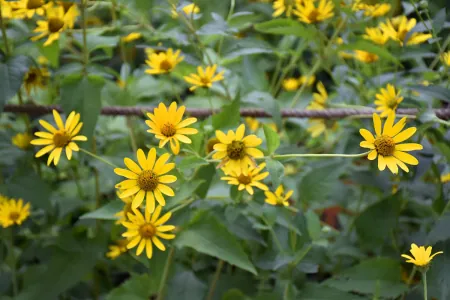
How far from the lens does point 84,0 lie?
0.70 metres

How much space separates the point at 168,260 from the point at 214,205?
0.11 metres

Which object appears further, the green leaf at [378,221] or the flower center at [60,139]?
the green leaf at [378,221]

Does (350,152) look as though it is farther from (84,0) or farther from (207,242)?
(84,0)

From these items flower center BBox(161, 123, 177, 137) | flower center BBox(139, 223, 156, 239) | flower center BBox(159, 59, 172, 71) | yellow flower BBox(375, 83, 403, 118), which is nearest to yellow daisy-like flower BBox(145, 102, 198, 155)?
flower center BBox(161, 123, 177, 137)

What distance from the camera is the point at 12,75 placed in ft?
2.29

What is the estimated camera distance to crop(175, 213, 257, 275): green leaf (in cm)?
60

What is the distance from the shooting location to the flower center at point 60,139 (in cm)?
58

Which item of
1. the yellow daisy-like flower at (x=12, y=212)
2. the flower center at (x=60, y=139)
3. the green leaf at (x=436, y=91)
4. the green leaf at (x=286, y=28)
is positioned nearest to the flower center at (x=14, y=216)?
the yellow daisy-like flower at (x=12, y=212)

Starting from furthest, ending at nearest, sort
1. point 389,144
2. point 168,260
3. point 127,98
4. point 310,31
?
point 127,98, point 310,31, point 168,260, point 389,144

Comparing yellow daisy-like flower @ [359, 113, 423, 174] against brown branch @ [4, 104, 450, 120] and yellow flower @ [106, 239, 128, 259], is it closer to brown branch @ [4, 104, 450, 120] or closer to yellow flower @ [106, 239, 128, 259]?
brown branch @ [4, 104, 450, 120]

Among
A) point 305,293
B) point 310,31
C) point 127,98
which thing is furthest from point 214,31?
point 305,293

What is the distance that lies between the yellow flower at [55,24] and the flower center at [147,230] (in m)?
0.32

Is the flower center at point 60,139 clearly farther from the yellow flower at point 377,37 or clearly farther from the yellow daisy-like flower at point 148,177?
the yellow flower at point 377,37

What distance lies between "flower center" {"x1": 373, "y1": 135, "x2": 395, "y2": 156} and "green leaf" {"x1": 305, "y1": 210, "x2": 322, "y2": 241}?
21 cm
